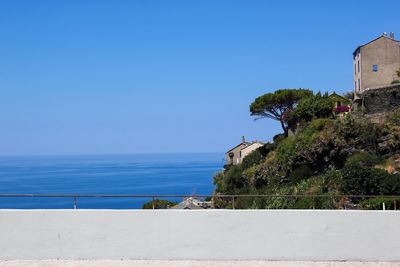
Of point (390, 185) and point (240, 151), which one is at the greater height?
point (240, 151)

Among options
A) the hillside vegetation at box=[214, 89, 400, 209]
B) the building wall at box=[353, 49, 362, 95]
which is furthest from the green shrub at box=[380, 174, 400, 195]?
the building wall at box=[353, 49, 362, 95]

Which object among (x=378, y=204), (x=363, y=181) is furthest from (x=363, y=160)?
(x=378, y=204)

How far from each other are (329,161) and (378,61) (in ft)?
65.1

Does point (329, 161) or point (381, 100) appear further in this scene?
point (381, 100)

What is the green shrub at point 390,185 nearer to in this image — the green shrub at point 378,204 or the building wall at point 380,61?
the green shrub at point 378,204

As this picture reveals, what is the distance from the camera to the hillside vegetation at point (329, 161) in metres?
21.3

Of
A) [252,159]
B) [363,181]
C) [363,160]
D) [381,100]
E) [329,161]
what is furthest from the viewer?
[252,159]

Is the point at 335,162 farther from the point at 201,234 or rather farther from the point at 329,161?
the point at 201,234

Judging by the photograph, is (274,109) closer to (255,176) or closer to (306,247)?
(255,176)

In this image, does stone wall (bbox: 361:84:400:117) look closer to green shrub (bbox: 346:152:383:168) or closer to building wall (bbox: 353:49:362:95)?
green shrub (bbox: 346:152:383:168)

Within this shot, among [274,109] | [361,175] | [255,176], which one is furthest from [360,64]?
[361,175]

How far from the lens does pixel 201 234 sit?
8703 millimetres

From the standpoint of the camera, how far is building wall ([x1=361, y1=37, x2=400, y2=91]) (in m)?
44.9

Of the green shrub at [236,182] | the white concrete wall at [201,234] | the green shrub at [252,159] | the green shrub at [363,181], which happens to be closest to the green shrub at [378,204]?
the white concrete wall at [201,234]
